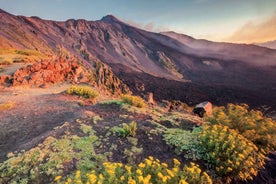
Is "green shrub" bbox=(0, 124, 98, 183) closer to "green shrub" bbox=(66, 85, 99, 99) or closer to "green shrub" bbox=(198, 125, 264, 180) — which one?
"green shrub" bbox=(198, 125, 264, 180)

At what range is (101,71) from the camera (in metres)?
40.8

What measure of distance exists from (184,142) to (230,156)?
1368 mm

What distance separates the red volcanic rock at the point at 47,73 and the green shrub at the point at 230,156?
12111 millimetres

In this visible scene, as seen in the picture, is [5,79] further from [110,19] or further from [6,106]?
[110,19]

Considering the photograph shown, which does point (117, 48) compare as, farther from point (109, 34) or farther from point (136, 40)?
point (136, 40)

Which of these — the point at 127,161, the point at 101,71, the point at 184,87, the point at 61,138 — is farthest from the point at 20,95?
the point at 184,87

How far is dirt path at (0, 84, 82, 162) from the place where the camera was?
245 inches

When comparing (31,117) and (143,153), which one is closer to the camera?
(143,153)

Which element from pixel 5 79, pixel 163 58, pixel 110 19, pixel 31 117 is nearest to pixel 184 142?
pixel 31 117

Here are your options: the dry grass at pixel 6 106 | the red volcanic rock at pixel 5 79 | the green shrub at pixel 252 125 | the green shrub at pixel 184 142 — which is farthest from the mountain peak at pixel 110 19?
the green shrub at pixel 184 142

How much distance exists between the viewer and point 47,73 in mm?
15273

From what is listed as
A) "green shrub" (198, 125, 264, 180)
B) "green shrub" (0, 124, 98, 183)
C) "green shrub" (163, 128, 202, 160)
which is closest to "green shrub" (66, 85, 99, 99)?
"green shrub" (0, 124, 98, 183)

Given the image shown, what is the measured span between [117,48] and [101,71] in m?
47.7

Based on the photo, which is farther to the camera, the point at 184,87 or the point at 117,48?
the point at 117,48
